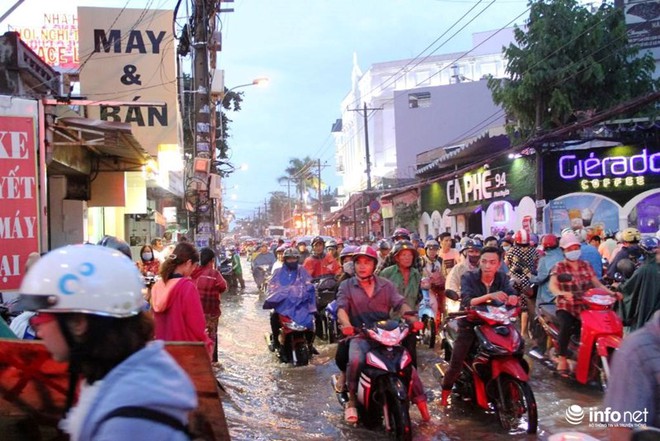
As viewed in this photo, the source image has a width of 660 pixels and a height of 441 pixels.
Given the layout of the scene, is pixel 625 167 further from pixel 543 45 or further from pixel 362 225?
pixel 362 225

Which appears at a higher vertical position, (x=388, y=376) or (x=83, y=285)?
(x=83, y=285)

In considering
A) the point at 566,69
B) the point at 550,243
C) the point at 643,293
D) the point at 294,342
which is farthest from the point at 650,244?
the point at 566,69

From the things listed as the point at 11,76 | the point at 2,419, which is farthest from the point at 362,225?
the point at 2,419

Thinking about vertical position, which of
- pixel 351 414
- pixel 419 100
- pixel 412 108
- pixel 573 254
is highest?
pixel 419 100

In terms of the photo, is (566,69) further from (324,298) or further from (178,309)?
(178,309)

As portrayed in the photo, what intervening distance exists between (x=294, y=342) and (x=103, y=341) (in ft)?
26.8

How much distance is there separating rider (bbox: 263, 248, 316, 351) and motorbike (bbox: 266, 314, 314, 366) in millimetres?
91

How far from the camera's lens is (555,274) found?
761 centimetres

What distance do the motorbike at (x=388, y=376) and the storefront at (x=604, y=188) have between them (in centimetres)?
1653

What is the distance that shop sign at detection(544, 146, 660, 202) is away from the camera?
20719mm

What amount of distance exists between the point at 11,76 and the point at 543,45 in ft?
58.9

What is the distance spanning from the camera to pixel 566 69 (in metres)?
21.4

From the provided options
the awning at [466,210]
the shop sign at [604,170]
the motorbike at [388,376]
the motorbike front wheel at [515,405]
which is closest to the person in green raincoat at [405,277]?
the motorbike at [388,376]

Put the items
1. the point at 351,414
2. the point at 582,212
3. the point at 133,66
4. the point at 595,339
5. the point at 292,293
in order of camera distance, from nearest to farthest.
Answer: the point at 351,414, the point at 595,339, the point at 292,293, the point at 133,66, the point at 582,212
